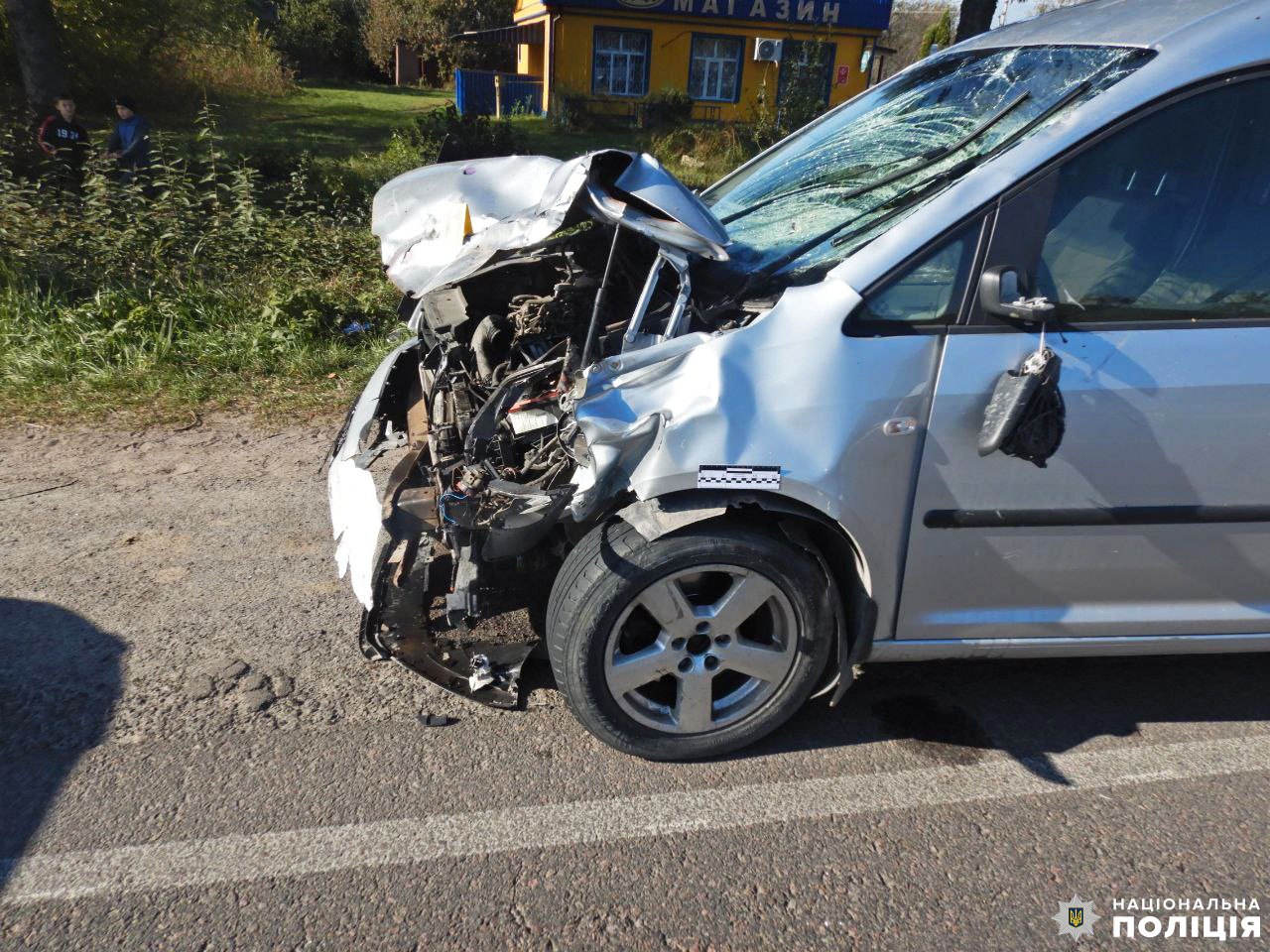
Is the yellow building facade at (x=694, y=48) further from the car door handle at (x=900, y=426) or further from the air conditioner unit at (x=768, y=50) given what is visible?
the car door handle at (x=900, y=426)

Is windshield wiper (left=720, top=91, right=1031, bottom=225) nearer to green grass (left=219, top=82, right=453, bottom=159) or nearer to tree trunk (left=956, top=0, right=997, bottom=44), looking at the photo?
tree trunk (left=956, top=0, right=997, bottom=44)

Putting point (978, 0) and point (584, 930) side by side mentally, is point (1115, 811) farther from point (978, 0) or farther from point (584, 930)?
point (978, 0)

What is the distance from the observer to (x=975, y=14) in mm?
12906

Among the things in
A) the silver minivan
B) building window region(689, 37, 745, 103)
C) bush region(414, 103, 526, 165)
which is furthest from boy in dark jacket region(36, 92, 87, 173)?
building window region(689, 37, 745, 103)

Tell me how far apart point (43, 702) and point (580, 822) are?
6.01 feet

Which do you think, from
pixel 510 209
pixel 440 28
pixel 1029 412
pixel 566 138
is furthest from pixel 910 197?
pixel 440 28

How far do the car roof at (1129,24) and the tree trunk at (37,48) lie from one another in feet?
35.5

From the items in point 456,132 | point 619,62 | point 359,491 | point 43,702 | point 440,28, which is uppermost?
point 440,28

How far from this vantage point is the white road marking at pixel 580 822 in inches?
92.9

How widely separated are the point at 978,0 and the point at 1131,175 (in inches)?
483

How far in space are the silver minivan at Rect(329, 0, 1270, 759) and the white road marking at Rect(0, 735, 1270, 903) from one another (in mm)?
232

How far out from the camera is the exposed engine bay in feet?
9.11

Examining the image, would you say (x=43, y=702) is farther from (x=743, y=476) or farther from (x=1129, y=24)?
(x=1129, y=24)

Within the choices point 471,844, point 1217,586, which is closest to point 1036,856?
point 1217,586
